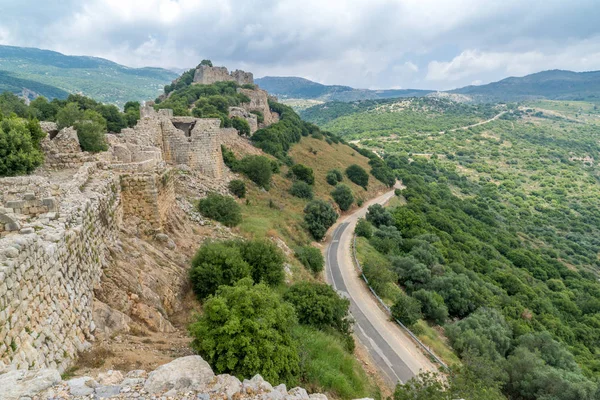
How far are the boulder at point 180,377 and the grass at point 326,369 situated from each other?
168 inches

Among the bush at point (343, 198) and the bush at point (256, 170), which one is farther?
the bush at point (343, 198)

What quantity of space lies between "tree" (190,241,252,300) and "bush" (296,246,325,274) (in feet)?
39.6

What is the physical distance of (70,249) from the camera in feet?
24.6

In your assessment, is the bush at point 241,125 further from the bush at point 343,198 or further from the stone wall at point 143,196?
the stone wall at point 143,196

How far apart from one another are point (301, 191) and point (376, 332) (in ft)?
78.5

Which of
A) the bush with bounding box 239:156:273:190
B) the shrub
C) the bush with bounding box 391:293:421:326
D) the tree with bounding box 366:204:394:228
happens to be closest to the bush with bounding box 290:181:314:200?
the bush with bounding box 239:156:273:190

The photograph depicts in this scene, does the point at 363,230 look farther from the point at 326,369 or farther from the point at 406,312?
the point at 326,369

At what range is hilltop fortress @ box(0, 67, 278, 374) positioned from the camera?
18.9 ft

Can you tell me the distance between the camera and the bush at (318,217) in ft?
119

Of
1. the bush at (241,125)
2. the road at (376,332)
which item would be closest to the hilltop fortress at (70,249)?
the road at (376,332)

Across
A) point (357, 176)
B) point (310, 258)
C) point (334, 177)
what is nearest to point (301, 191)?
point (334, 177)

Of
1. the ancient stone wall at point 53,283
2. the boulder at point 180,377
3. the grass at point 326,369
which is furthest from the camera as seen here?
the grass at point 326,369

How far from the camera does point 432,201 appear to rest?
224ft

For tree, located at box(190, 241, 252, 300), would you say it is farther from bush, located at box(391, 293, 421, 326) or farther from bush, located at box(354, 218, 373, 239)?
bush, located at box(354, 218, 373, 239)
